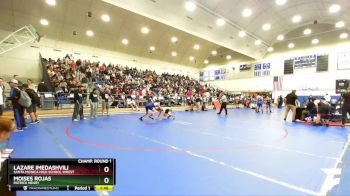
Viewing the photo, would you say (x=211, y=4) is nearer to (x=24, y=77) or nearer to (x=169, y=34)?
(x=169, y=34)

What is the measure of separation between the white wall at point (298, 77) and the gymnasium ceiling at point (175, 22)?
1.16 meters

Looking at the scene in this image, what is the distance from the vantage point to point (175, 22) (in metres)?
16.2

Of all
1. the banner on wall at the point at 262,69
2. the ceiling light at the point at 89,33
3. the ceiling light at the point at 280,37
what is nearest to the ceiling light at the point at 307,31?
the ceiling light at the point at 280,37

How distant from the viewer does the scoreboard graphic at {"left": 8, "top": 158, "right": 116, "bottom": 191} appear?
1621mm

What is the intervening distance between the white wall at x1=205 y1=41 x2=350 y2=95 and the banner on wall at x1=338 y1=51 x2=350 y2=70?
39cm

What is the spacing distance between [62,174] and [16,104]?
762 centimetres

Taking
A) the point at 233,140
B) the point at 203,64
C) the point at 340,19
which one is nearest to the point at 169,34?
the point at 203,64

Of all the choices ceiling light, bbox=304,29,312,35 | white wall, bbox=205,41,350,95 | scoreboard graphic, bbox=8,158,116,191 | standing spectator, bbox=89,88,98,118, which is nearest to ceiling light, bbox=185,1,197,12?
standing spectator, bbox=89,88,98,118

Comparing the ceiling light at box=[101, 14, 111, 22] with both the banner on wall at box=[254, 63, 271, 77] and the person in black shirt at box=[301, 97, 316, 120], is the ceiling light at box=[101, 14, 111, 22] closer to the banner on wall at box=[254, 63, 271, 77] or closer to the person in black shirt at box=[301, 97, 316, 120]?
the person in black shirt at box=[301, 97, 316, 120]

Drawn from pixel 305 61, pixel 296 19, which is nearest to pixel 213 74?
pixel 305 61

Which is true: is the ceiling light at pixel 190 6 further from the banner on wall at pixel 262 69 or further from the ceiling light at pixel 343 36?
the ceiling light at pixel 343 36

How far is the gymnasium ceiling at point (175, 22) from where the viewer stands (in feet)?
52.2

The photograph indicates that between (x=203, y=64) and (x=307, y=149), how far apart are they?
32542 millimetres

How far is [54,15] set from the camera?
17.7 meters
